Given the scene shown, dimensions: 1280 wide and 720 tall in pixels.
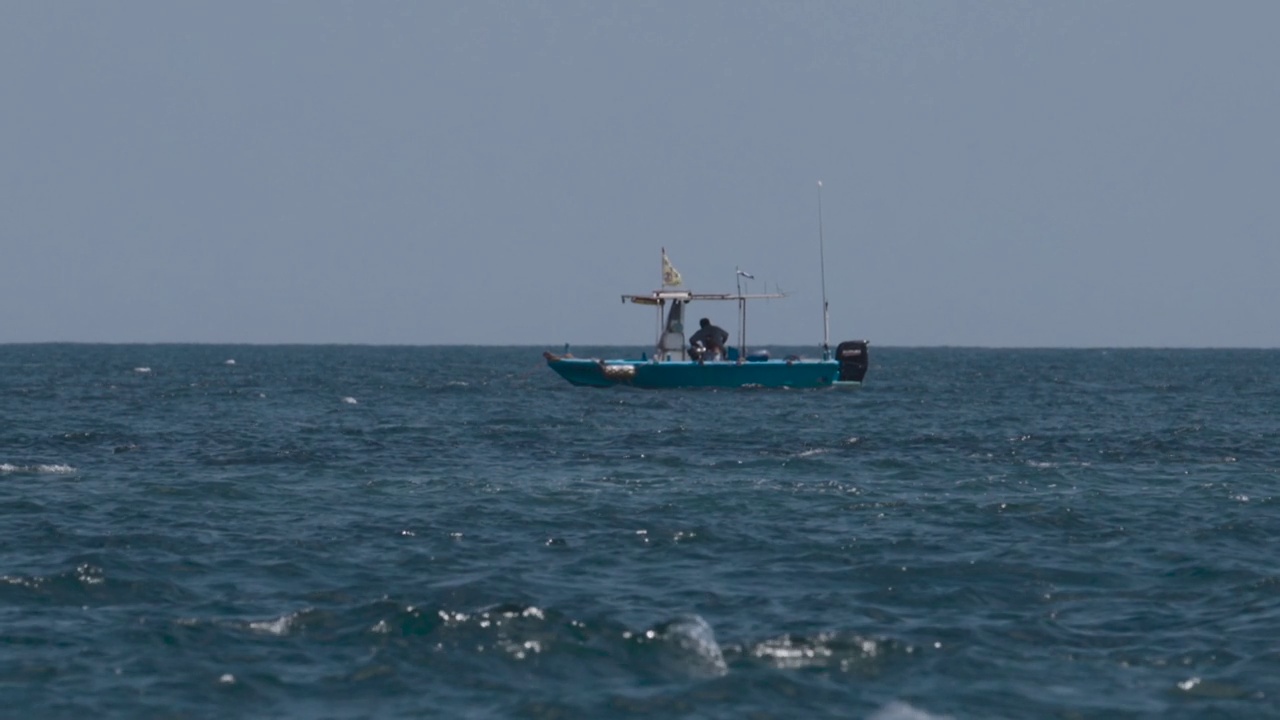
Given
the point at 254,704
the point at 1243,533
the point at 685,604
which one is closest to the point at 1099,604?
the point at 685,604

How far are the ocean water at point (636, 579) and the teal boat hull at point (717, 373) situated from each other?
22828mm

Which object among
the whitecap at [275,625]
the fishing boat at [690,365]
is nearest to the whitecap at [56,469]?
the whitecap at [275,625]

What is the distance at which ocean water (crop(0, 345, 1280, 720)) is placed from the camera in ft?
40.0

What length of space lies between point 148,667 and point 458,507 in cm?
988

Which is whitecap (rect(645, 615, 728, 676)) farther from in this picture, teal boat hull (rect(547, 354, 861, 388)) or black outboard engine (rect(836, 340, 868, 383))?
black outboard engine (rect(836, 340, 868, 383))

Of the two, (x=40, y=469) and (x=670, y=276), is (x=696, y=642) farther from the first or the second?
(x=670, y=276)

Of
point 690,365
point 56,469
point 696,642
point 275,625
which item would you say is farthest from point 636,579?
point 690,365

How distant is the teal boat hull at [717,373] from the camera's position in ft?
189

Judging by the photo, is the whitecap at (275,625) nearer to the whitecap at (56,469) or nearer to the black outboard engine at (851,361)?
the whitecap at (56,469)

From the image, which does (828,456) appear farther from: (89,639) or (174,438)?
(89,639)

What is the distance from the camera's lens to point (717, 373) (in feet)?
189

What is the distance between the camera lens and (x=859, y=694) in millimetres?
12047

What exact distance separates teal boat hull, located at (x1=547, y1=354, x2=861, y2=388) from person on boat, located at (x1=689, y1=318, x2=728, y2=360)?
110 centimetres

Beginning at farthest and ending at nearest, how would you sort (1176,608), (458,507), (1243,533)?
(458,507) → (1243,533) → (1176,608)
